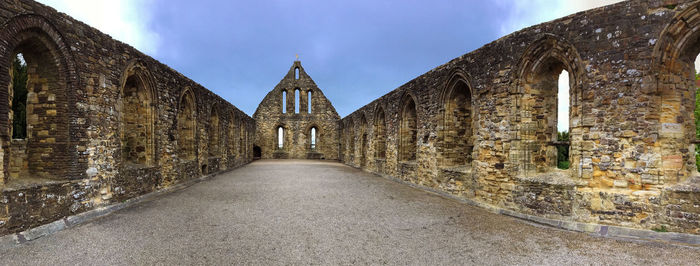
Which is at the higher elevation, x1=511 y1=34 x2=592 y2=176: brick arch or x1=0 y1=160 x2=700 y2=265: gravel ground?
x1=511 y1=34 x2=592 y2=176: brick arch

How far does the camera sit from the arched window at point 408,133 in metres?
12.5

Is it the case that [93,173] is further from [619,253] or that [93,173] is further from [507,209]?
[619,253]

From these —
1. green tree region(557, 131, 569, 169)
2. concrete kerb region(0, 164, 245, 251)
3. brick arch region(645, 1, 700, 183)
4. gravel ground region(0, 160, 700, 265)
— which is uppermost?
brick arch region(645, 1, 700, 183)

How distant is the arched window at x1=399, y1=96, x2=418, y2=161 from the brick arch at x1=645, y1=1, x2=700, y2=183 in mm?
7734

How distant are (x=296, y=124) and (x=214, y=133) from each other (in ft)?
41.6

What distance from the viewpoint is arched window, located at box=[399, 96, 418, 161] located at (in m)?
12.5

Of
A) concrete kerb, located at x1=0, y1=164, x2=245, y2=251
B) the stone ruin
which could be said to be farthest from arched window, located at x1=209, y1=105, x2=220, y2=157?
concrete kerb, located at x1=0, y1=164, x2=245, y2=251

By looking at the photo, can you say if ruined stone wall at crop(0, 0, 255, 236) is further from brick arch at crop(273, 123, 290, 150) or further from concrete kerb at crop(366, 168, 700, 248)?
brick arch at crop(273, 123, 290, 150)

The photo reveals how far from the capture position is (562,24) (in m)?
6.02

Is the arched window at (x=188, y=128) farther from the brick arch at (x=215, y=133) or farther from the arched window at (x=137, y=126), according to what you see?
the brick arch at (x=215, y=133)

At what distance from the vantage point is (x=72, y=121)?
232 inches

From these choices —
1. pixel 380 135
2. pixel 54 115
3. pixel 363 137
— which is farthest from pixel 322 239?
pixel 363 137

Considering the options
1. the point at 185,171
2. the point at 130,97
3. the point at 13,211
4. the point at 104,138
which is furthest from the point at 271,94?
the point at 13,211

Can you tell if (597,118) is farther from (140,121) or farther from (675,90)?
(140,121)
